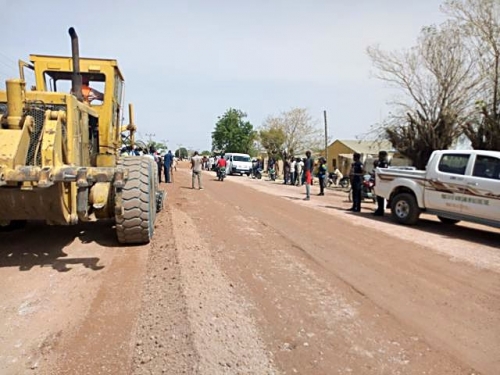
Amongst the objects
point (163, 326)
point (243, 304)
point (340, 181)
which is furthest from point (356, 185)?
point (340, 181)

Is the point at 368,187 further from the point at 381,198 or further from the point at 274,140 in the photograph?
the point at 274,140

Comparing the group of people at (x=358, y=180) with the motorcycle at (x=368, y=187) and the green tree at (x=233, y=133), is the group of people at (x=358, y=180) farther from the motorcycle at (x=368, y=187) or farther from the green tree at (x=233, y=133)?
the green tree at (x=233, y=133)

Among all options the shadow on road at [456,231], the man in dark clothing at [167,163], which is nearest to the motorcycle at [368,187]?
the shadow on road at [456,231]

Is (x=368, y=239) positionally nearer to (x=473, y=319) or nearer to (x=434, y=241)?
(x=434, y=241)

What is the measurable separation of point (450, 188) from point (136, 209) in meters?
6.84

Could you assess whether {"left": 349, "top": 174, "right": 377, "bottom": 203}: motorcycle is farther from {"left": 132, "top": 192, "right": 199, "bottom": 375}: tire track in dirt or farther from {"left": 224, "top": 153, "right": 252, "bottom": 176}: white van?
{"left": 224, "top": 153, "right": 252, "bottom": 176}: white van

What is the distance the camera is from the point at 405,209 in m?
9.85

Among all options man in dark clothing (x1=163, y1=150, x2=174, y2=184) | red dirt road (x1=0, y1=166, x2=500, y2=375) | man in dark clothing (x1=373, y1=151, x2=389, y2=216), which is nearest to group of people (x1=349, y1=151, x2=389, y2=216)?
man in dark clothing (x1=373, y1=151, x2=389, y2=216)

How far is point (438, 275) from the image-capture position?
18.3ft

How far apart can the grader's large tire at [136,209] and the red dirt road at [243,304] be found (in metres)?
0.24

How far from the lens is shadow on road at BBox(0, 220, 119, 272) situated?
5523 millimetres

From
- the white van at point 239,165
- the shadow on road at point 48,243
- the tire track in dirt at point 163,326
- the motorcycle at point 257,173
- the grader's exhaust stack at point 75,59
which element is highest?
the grader's exhaust stack at point 75,59

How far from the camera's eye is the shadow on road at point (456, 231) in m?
8.31

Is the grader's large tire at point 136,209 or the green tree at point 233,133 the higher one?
the green tree at point 233,133
